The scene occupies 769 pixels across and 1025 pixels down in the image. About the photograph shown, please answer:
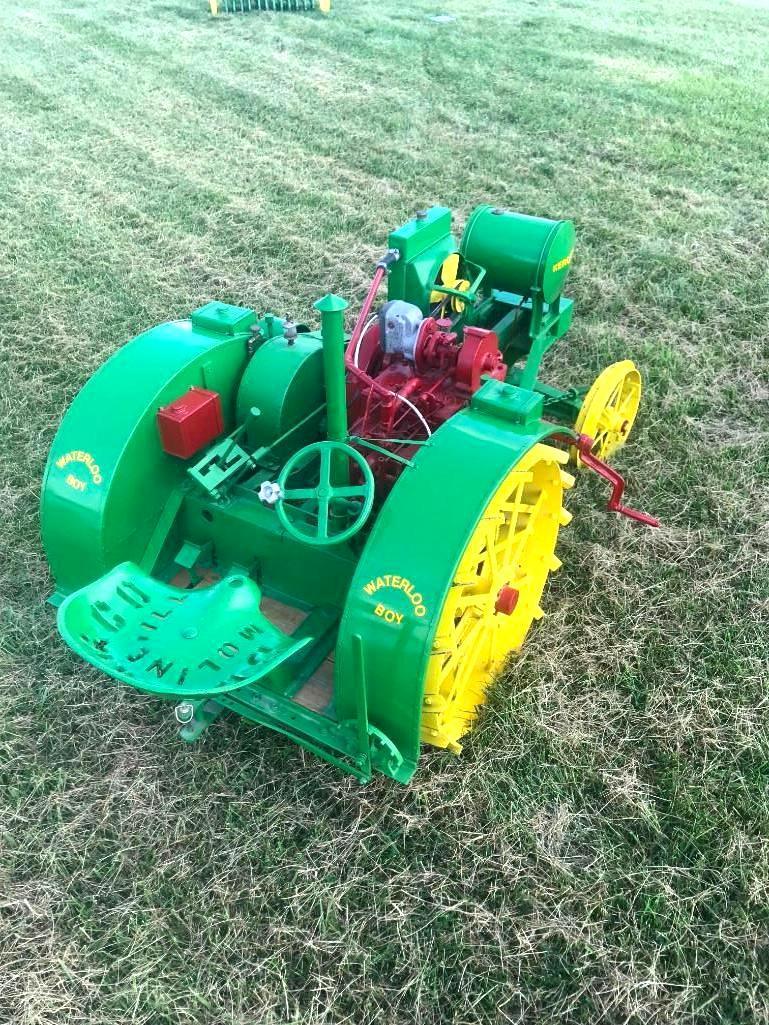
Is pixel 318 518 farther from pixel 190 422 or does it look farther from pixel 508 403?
pixel 508 403

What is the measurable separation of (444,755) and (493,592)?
0.60m

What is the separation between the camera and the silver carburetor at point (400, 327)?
3021mm

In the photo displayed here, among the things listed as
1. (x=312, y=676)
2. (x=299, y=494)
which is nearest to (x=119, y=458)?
(x=299, y=494)

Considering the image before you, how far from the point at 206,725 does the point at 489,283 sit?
2367mm

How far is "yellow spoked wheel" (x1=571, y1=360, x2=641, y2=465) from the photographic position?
11.7ft

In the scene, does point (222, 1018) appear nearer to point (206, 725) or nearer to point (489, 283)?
point (206, 725)

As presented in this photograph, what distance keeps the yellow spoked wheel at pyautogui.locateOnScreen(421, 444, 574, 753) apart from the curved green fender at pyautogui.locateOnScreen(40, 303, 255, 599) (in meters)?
1.18

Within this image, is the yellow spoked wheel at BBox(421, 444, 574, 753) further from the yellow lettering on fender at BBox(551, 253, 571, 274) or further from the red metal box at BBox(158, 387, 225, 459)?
the yellow lettering on fender at BBox(551, 253, 571, 274)

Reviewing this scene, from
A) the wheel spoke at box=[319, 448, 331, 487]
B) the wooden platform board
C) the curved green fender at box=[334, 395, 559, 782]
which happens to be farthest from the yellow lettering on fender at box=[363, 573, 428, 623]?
the wooden platform board

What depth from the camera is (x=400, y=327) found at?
3.04 metres

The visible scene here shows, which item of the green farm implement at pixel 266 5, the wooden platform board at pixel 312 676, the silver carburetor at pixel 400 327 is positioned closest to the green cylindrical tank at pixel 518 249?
the silver carburetor at pixel 400 327

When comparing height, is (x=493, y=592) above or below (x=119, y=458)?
below

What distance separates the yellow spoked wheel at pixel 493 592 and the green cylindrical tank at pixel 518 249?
1.23 metres

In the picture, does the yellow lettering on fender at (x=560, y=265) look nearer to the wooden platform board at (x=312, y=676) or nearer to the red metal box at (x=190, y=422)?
the red metal box at (x=190, y=422)
